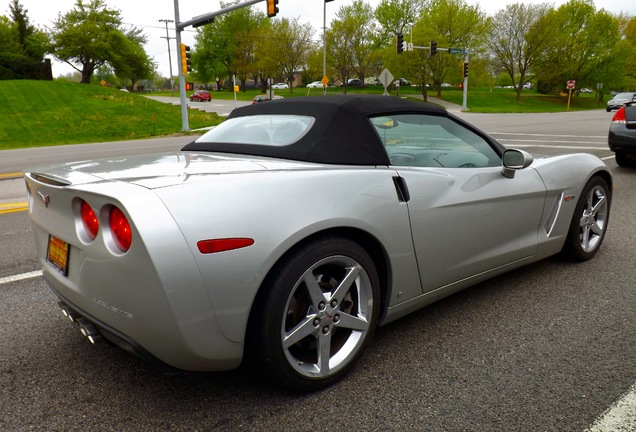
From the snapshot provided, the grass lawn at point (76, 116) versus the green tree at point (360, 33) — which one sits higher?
the green tree at point (360, 33)

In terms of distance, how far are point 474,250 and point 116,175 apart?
78.6 inches

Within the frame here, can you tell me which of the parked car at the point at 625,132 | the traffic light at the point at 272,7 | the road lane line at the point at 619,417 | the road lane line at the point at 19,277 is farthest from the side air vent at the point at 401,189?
the traffic light at the point at 272,7

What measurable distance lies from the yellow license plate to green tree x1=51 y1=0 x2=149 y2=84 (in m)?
60.2

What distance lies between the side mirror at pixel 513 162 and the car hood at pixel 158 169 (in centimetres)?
143

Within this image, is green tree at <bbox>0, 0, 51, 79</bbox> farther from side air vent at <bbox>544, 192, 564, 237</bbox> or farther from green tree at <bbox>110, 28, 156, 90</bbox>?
side air vent at <bbox>544, 192, 564, 237</bbox>

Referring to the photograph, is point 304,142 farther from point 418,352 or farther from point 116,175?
point 418,352

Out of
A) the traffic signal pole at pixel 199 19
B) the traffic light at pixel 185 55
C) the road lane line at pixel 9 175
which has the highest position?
the traffic signal pole at pixel 199 19

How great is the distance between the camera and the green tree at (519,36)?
55875 mm

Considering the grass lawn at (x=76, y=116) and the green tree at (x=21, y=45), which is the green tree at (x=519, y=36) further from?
the green tree at (x=21, y=45)

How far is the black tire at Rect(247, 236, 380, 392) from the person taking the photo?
2.10m

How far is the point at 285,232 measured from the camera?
2.08m

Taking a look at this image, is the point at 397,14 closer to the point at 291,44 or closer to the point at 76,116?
the point at 291,44

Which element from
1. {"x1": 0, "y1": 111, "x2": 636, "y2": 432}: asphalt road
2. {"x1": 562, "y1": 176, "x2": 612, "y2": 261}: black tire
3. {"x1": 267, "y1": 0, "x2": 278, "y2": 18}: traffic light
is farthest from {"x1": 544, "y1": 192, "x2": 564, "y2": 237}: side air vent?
{"x1": 267, "y1": 0, "x2": 278, "y2": 18}: traffic light

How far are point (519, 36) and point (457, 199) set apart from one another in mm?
62099
